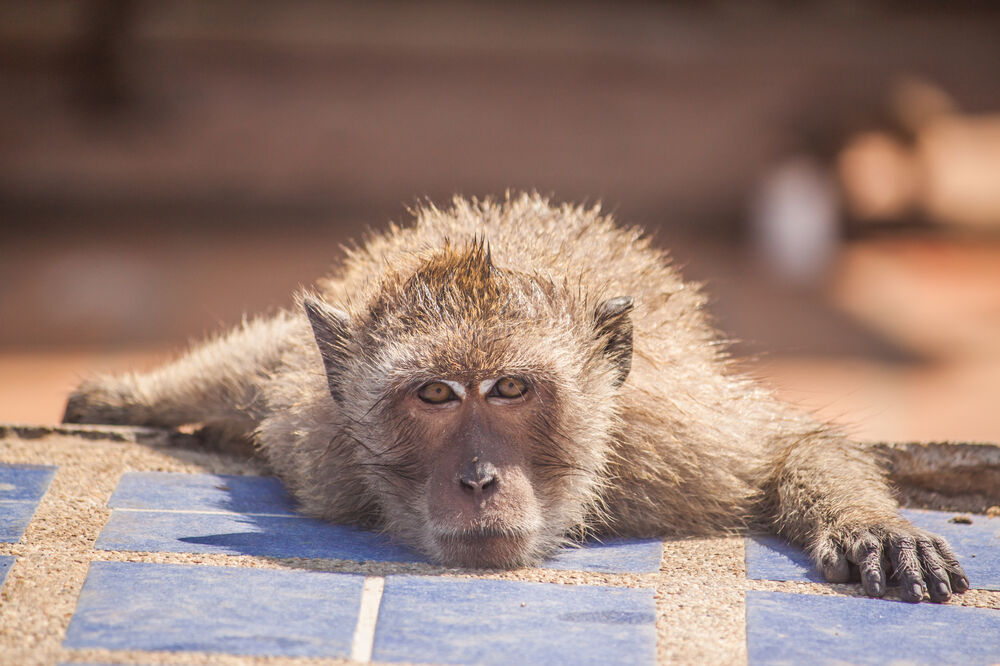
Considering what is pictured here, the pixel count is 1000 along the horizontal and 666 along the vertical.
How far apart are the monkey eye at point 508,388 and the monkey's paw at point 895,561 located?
3.63 ft

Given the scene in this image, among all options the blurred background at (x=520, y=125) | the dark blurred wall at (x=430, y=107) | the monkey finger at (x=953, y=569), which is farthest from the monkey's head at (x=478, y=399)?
the dark blurred wall at (x=430, y=107)

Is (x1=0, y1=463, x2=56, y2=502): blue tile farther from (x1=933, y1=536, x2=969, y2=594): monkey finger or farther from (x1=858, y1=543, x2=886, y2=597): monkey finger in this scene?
(x1=933, y1=536, x2=969, y2=594): monkey finger

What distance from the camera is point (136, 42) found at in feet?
48.2

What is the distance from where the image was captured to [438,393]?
4.04 meters

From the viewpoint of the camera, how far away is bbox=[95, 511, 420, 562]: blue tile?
12.8 ft

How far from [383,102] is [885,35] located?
20.7 ft

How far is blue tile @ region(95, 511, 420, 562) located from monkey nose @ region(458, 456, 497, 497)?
0.38m

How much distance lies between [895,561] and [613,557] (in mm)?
893

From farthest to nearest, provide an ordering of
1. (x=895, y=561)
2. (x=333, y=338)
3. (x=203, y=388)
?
1. (x=203, y=388)
2. (x=333, y=338)
3. (x=895, y=561)

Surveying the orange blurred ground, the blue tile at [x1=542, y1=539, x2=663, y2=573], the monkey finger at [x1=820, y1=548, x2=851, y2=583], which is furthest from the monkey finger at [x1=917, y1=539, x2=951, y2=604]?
the orange blurred ground

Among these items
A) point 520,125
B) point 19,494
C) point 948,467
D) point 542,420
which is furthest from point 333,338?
point 520,125

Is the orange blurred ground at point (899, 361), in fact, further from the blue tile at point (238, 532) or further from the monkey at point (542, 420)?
the blue tile at point (238, 532)

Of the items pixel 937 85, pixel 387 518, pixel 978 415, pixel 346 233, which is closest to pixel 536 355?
pixel 387 518

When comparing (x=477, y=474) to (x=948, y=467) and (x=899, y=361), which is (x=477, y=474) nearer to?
(x=948, y=467)
